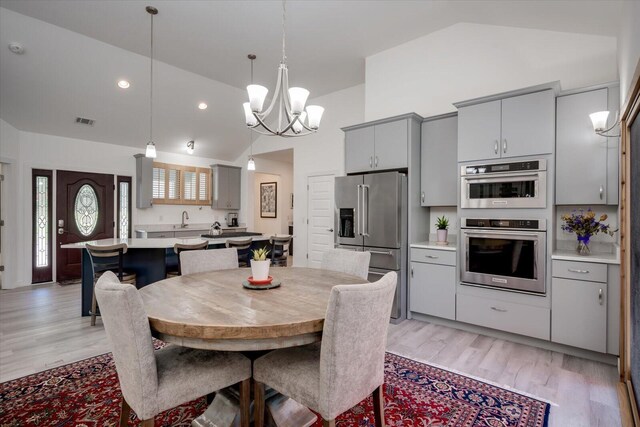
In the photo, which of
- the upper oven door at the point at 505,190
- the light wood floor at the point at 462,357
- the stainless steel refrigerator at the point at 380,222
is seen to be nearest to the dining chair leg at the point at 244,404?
the light wood floor at the point at 462,357

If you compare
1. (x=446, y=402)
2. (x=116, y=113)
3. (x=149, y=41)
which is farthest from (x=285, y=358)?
(x=116, y=113)

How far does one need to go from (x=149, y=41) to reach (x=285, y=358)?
4426 millimetres

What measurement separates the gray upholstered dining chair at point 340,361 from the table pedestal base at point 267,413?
0.27 m

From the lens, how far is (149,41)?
414 centimetres

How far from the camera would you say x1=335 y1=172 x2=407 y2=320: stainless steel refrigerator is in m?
3.61

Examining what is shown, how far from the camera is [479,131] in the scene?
3.19m

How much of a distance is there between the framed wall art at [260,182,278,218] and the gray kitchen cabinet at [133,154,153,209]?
321cm

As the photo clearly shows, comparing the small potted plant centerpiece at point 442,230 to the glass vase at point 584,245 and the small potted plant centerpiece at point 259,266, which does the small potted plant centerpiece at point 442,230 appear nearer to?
the glass vase at point 584,245

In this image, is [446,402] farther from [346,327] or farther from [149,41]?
[149,41]

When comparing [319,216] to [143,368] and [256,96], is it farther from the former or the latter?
[143,368]

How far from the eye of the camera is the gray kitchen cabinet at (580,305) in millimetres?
2527

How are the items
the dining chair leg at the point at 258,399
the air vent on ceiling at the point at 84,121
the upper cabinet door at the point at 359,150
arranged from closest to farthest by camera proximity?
the dining chair leg at the point at 258,399 → the upper cabinet door at the point at 359,150 → the air vent on ceiling at the point at 84,121

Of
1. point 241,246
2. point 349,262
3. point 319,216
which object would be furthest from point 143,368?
point 319,216

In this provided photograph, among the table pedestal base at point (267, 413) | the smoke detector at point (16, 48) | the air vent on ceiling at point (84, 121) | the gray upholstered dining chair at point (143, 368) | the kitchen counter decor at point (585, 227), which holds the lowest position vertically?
the table pedestal base at point (267, 413)
